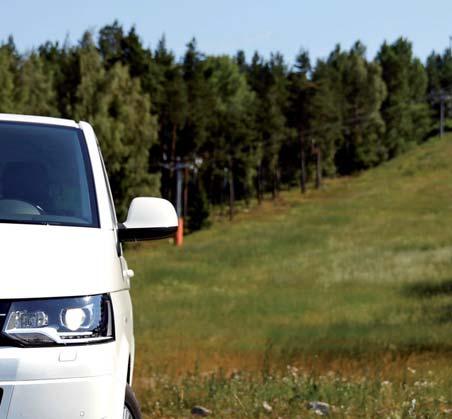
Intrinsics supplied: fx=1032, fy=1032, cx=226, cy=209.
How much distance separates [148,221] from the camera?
468 centimetres

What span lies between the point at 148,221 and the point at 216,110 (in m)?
103

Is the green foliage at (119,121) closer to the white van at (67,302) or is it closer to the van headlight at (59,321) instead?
the white van at (67,302)

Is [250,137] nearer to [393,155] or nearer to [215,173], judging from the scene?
[215,173]

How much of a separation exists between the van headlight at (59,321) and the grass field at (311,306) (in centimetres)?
338

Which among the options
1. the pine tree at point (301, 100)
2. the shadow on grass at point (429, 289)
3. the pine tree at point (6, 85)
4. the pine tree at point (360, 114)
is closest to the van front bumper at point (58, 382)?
the shadow on grass at point (429, 289)

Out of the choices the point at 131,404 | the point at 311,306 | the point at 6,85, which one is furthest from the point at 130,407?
the point at 6,85

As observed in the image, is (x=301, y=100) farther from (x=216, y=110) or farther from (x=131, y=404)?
(x=131, y=404)

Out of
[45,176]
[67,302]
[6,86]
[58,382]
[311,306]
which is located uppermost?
[6,86]

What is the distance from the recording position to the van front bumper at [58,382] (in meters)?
3.45

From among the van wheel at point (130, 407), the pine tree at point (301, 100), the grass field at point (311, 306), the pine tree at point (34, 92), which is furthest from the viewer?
the pine tree at point (301, 100)

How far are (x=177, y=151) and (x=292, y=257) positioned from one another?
98.8 ft

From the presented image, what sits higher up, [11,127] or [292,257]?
[11,127]

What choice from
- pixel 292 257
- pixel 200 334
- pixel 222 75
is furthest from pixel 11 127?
pixel 222 75

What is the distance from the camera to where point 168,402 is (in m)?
7.78
